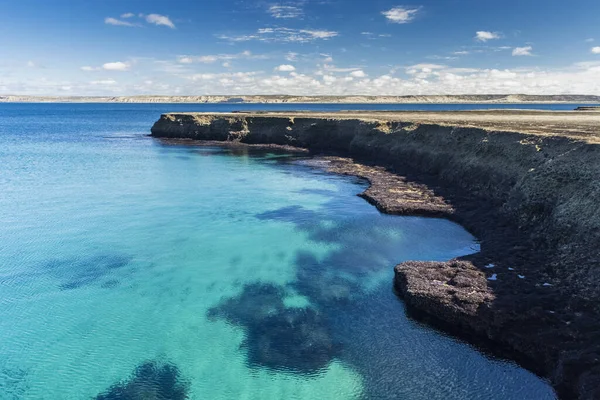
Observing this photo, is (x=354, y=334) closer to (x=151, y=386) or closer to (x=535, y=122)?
(x=151, y=386)

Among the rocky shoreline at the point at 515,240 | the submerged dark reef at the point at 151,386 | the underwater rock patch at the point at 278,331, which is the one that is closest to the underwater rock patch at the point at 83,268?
the underwater rock patch at the point at 278,331

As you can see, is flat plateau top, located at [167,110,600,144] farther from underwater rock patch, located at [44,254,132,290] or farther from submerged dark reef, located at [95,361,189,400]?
underwater rock patch, located at [44,254,132,290]

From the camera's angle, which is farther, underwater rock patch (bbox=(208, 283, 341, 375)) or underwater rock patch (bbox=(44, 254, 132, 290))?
underwater rock patch (bbox=(44, 254, 132, 290))

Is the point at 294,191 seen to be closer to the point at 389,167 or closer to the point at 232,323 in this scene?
the point at 389,167

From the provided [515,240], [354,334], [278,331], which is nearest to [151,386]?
[278,331]

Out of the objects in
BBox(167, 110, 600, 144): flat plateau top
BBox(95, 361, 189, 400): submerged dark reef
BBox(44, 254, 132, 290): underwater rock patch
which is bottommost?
BBox(95, 361, 189, 400): submerged dark reef

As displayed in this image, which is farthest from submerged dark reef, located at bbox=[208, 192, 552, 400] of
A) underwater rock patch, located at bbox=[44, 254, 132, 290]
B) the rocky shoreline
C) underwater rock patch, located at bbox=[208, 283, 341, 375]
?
underwater rock patch, located at bbox=[44, 254, 132, 290]

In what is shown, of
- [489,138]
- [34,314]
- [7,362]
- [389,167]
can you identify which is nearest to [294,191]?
[389,167]
